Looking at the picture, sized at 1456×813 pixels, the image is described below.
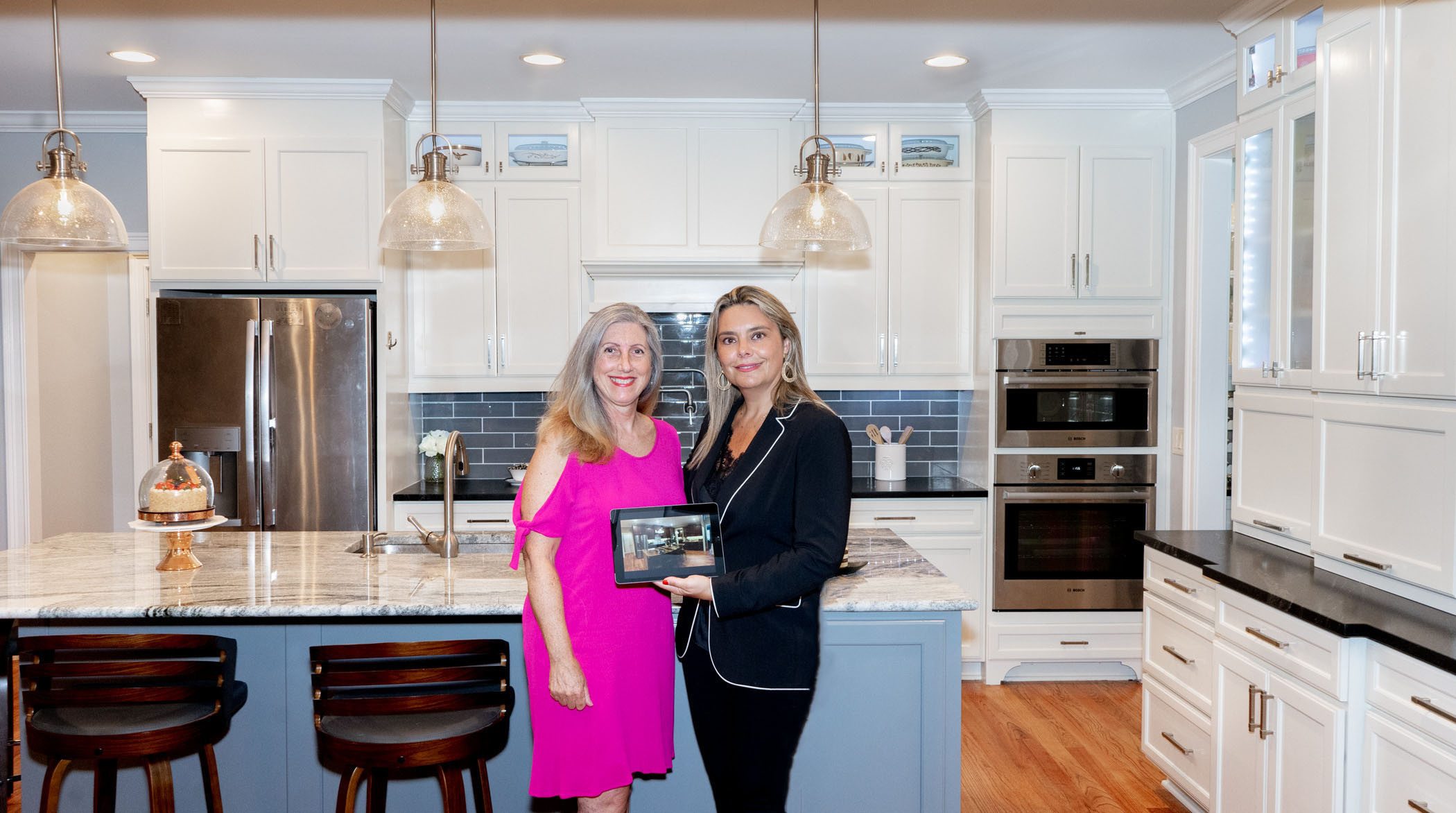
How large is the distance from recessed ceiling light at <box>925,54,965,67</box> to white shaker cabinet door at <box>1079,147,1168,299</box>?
861 mm

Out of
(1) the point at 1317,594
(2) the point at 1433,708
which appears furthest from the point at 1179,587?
(2) the point at 1433,708

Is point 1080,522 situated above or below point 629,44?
below

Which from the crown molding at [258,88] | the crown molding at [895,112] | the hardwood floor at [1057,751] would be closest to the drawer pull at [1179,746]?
the hardwood floor at [1057,751]

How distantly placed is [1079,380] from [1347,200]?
1.84m

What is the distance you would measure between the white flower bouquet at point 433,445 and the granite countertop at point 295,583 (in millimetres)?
1415

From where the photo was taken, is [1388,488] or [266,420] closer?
[1388,488]

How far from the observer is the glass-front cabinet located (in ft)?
9.07

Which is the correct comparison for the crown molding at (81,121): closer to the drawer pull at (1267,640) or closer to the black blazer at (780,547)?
the black blazer at (780,547)

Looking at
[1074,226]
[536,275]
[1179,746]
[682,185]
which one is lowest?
[1179,746]

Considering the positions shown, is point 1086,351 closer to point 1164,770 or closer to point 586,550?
point 1164,770

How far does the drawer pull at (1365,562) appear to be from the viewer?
93.4 inches

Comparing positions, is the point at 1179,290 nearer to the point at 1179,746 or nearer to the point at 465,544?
the point at 1179,746

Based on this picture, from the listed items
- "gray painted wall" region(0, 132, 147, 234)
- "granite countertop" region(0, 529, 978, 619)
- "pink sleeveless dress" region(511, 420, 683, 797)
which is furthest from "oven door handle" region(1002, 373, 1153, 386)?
"gray painted wall" region(0, 132, 147, 234)

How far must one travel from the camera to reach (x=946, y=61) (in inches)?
149
